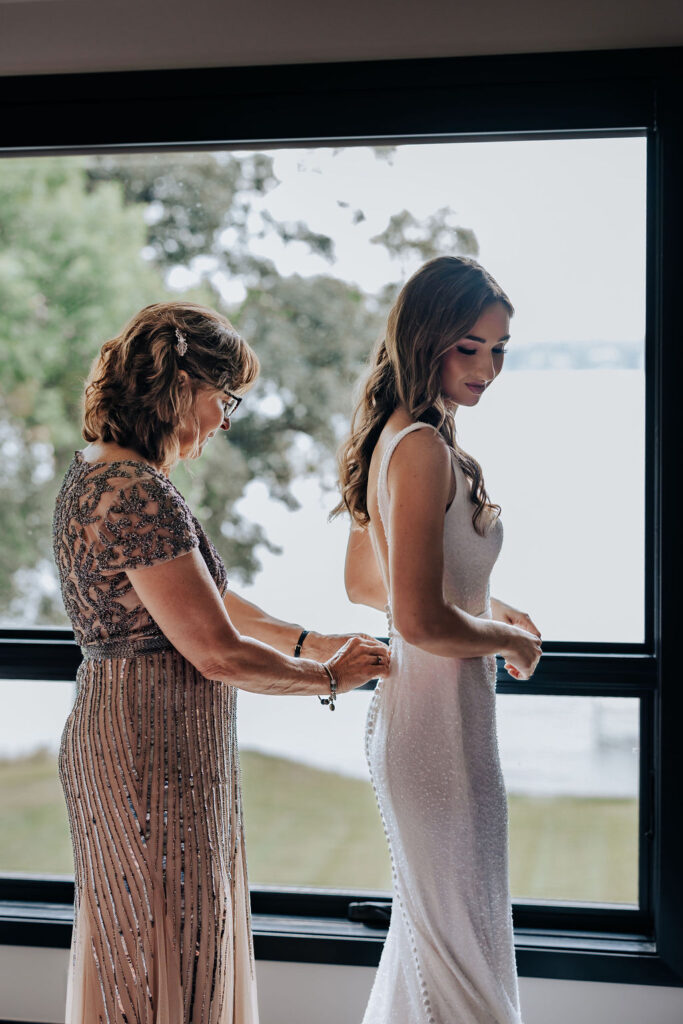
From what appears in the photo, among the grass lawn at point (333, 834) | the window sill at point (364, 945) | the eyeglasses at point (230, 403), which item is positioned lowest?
the window sill at point (364, 945)

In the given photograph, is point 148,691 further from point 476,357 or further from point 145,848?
point 476,357

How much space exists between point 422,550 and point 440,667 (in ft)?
0.90

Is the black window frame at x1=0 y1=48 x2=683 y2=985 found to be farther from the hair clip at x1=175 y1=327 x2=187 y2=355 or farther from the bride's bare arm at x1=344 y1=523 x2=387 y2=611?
the hair clip at x1=175 y1=327 x2=187 y2=355

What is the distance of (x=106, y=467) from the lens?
153 cm

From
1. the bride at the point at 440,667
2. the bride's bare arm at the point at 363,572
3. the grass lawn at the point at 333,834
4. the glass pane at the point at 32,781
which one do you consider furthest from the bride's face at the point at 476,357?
the glass pane at the point at 32,781

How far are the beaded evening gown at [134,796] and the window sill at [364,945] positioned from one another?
66cm

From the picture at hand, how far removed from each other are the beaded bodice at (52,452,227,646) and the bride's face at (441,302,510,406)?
22.4 inches

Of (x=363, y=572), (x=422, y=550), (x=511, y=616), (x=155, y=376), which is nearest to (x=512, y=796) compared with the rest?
(x=511, y=616)

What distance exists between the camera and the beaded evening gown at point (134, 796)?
154cm

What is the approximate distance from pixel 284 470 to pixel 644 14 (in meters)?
1.45

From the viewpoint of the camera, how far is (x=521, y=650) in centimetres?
171

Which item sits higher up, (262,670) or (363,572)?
(363,572)

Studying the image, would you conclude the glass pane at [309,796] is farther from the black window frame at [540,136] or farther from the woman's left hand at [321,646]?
the woman's left hand at [321,646]

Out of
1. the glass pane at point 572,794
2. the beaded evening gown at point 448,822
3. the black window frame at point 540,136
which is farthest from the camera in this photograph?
the glass pane at point 572,794
